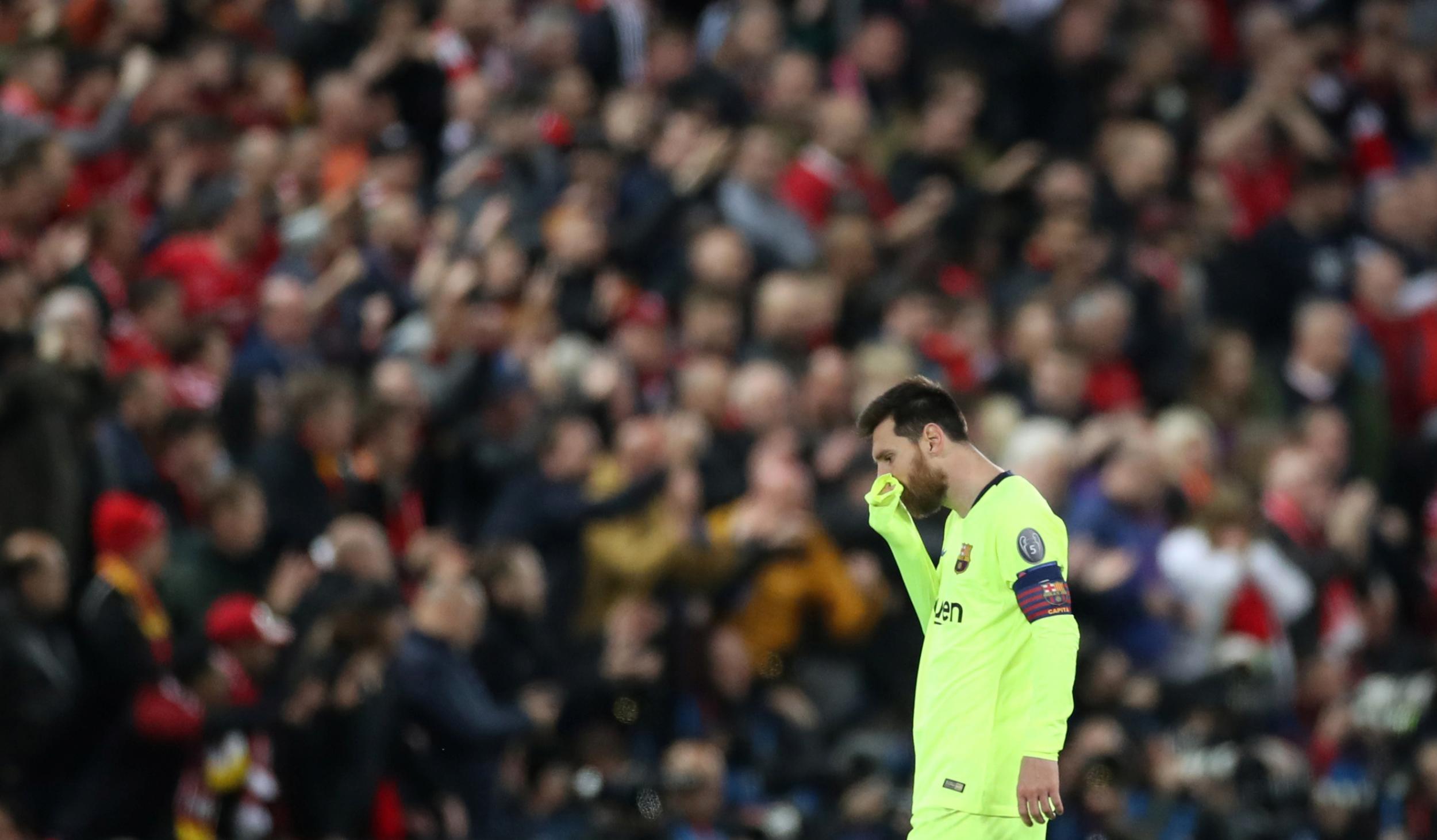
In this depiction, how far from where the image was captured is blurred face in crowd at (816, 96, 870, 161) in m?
13.1

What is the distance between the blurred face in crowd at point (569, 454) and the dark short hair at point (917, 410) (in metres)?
3.94

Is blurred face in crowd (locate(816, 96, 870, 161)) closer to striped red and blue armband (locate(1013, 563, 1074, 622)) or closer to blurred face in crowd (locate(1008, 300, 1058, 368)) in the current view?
blurred face in crowd (locate(1008, 300, 1058, 368))

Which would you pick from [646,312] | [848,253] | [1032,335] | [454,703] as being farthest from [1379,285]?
[454,703]

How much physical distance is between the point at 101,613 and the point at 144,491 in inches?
38.8

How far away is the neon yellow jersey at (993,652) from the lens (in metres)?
6.18

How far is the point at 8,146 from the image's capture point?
1088 cm

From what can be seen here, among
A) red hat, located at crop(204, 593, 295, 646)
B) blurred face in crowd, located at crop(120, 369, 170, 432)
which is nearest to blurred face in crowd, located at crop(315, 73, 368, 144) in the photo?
blurred face in crowd, located at crop(120, 369, 170, 432)

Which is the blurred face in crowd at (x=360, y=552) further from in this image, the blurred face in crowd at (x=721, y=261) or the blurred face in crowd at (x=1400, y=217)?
the blurred face in crowd at (x=1400, y=217)

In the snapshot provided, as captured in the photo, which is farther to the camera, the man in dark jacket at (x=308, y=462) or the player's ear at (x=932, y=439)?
the man in dark jacket at (x=308, y=462)

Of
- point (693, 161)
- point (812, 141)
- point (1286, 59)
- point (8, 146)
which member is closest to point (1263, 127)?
point (1286, 59)

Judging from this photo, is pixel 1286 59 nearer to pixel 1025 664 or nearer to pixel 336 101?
pixel 336 101

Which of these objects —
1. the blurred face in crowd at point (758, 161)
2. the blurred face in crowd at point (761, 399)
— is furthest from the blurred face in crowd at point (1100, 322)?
the blurred face in crowd at point (761, 399)

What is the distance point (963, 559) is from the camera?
653 cm

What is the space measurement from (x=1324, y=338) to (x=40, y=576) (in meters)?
8.11
